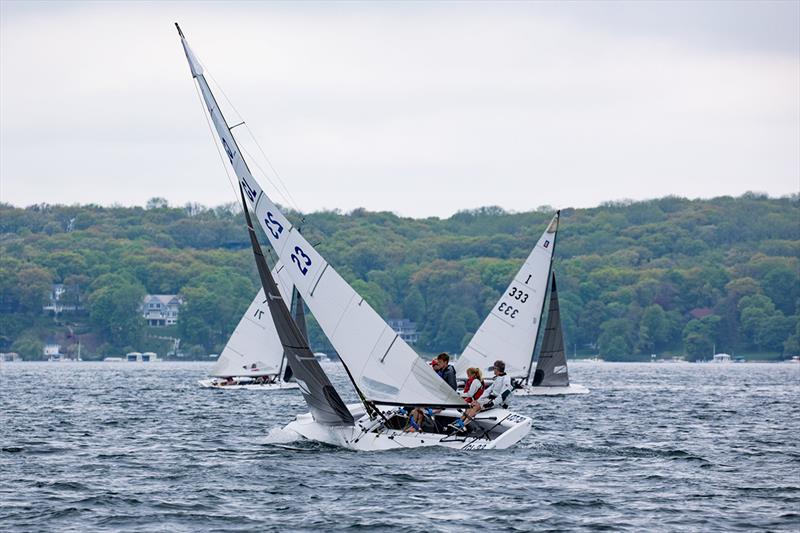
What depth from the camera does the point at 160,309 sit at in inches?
6909

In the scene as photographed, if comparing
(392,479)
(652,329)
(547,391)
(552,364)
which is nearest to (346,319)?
(392,479)

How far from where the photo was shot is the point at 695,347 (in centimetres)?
15788

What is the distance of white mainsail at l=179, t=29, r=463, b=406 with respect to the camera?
87.9 ft

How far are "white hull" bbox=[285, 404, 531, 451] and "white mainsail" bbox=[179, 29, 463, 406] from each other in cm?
62

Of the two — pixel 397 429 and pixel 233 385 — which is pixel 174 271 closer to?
pixel 233 385

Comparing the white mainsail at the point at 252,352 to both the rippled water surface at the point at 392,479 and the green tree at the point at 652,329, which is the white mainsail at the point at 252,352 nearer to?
the rippled water surface at the point at 392,479

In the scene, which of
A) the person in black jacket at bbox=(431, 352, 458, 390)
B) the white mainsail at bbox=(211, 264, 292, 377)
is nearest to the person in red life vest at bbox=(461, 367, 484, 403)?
the person in black jacket at bbox=(431, 352, 458, 390)

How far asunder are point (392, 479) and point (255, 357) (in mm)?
34258

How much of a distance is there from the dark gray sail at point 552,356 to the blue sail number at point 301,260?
23.4m

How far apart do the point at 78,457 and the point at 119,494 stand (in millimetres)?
5686

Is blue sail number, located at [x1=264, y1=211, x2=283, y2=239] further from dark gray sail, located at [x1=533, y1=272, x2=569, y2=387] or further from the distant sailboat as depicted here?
dark gray sail, located at [x1=533, y1=272, x2=569, y2=387]

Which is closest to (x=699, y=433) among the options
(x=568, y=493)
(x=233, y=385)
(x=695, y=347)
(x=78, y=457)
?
(x=568, y=493)

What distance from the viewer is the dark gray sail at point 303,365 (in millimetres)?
27375

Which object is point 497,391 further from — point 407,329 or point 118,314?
point 407,329
